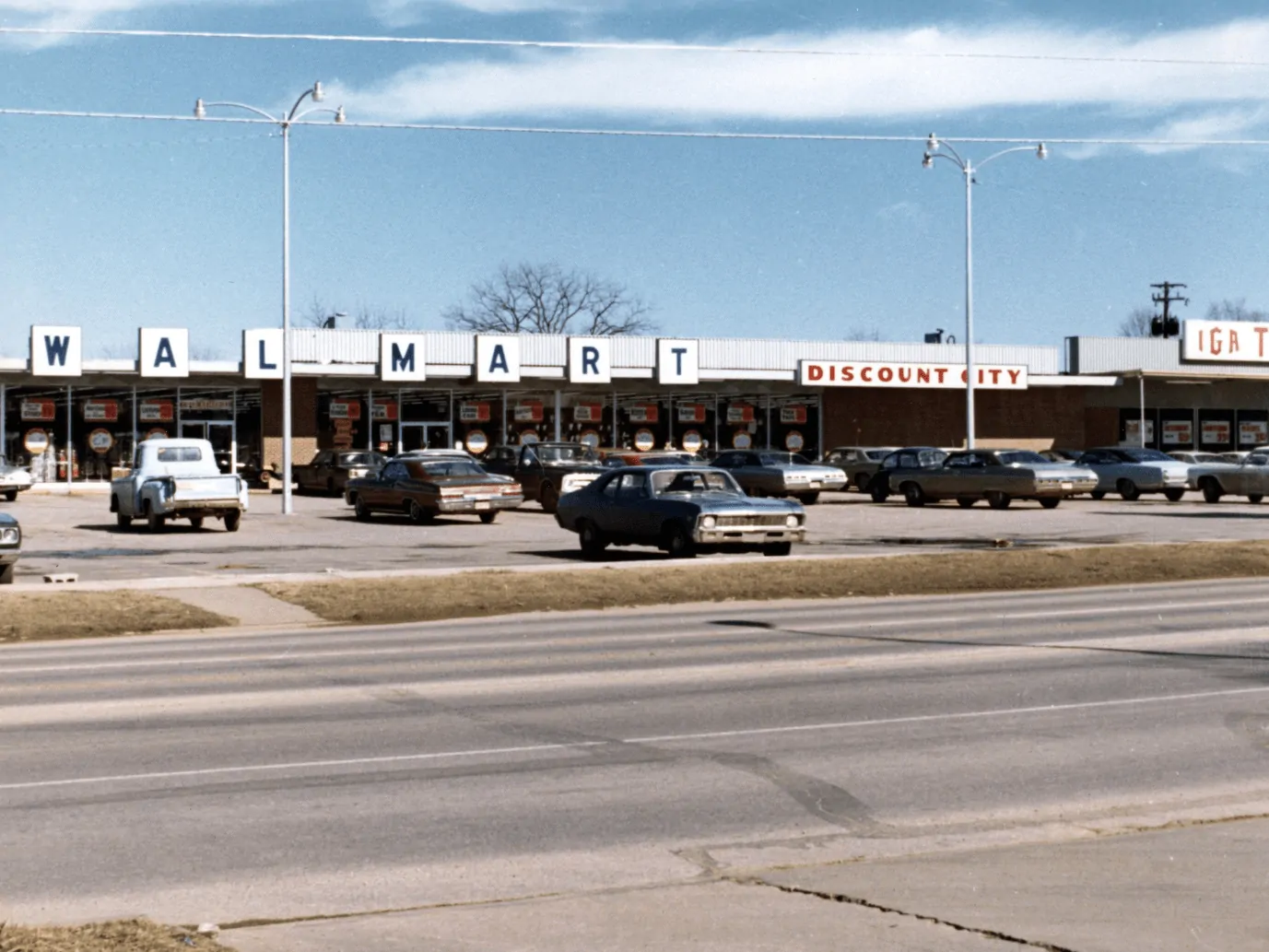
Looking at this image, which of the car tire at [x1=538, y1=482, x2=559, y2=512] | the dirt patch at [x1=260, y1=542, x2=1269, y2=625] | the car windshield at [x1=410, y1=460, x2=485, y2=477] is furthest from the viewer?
the car tire at [x1=538, y1=482, x2=559, y2=512]

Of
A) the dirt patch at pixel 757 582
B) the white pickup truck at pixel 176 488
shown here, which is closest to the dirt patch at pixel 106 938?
the dirt patch at pixel 757 582

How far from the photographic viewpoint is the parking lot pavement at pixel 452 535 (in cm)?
2756

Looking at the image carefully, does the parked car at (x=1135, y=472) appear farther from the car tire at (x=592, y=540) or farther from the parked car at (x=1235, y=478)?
the car tire at (x=592, y=540)

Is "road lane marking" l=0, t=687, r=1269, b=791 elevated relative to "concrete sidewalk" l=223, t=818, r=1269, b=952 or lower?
lower

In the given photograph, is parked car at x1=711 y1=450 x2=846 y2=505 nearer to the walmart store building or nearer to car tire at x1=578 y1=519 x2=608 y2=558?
car tire at x1=578 y1=519 x2=608 y2=558

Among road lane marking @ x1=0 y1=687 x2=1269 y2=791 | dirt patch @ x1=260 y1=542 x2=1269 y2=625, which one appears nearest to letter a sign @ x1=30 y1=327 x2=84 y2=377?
dirt patch @ x1=260 y1=542 x2=1269 y2=625

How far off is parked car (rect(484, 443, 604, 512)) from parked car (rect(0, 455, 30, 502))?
14.5 metres

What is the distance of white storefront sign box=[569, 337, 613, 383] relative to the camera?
62.8 meters

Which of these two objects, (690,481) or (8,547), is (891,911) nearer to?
(8,547)

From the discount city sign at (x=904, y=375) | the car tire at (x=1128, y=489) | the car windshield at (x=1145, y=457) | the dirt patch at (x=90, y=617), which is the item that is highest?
the discount city sign at (x=904, y=375)

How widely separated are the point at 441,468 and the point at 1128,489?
21408 mm

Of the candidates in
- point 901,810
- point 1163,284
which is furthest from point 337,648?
point 1163,284

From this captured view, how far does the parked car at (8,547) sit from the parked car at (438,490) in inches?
552

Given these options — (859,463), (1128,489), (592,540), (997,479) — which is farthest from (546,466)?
(1128,489)
